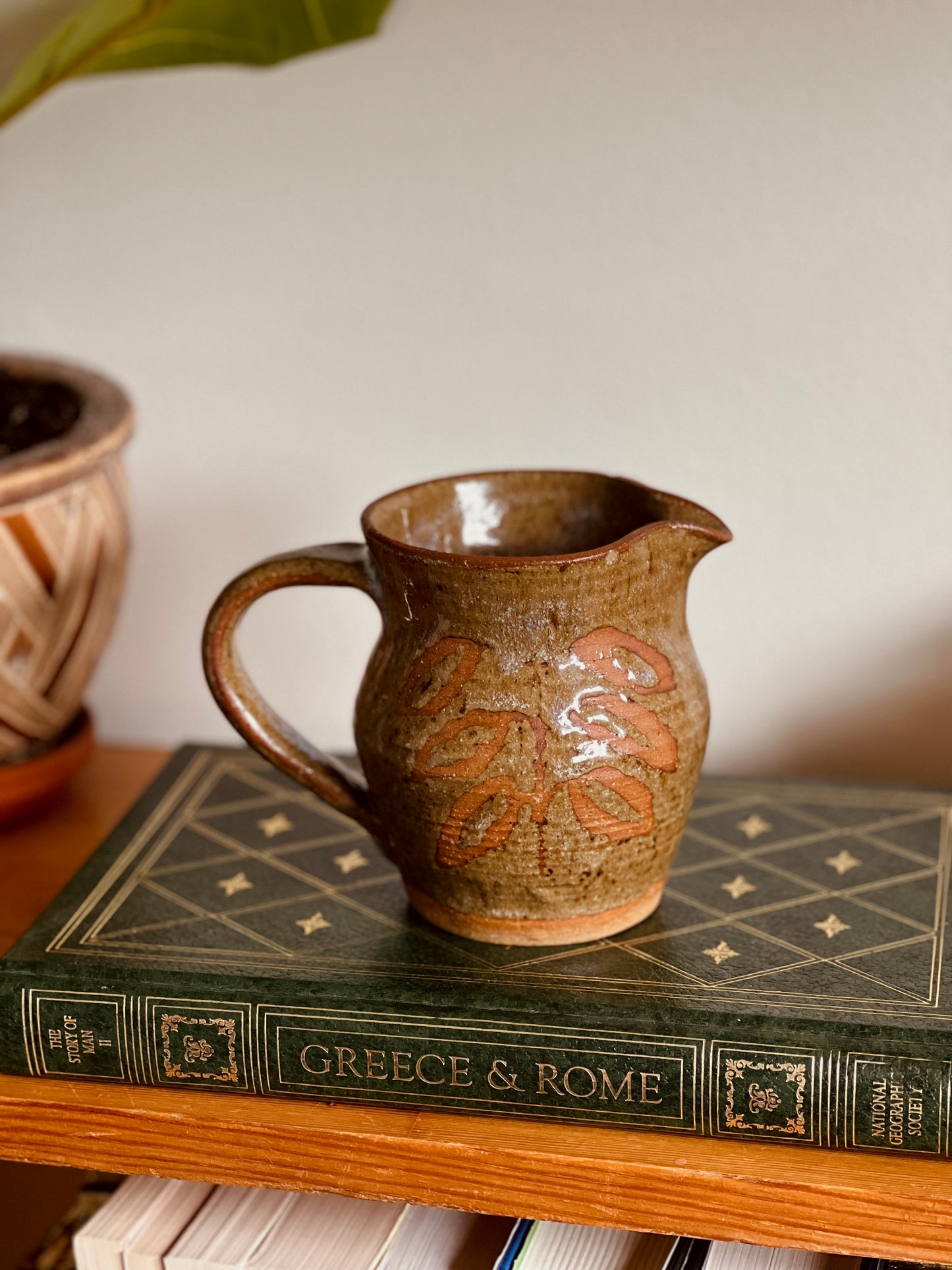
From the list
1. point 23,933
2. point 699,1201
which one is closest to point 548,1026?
point 699,1201

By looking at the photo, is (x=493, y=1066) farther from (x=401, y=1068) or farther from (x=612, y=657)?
(x=612, y=657)

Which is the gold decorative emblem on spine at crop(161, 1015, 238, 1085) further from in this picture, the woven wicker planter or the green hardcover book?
the woven wicker planter

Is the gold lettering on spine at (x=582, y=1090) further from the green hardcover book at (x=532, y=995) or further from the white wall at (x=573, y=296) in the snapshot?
the white wall at (x=573, y=296)

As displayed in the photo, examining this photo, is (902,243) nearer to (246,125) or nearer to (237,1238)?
(246,125)

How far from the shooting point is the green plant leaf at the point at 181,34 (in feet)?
2.08

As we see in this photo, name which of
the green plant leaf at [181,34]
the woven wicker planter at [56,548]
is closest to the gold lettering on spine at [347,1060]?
the woven wicker planter at [56,548]

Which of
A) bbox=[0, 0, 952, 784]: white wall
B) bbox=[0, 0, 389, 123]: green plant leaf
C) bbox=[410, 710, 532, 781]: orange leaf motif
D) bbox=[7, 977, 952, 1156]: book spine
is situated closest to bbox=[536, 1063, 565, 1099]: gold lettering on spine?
bbox=[7, 977, 952, 1156]: book spine

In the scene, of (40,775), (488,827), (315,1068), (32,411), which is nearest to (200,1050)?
(315,1068)

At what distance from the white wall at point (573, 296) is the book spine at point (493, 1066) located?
328mm

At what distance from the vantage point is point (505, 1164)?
0.48 metres

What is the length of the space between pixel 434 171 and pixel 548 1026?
47 centimetres

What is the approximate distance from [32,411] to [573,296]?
12.4 inches

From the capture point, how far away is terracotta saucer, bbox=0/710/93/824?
71 cm

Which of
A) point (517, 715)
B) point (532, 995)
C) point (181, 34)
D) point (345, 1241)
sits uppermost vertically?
point (181, 34)
